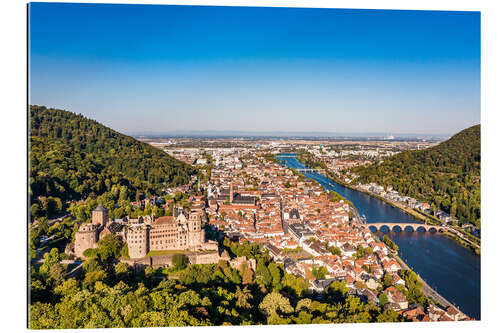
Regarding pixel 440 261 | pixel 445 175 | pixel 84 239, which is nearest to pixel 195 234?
pixel 84 239

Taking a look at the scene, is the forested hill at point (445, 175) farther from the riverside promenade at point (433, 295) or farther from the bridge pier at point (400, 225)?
the riverside promenade at point (433, 295)

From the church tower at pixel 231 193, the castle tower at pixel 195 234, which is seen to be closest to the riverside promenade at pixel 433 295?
the castle tower at pixel 195 234

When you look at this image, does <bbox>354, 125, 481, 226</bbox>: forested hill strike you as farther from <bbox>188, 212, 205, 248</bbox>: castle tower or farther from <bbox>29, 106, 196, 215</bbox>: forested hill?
<bbox>29, 106, 196, 215</bbox>: forested hill

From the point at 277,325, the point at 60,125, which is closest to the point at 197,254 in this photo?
the point at 277,325

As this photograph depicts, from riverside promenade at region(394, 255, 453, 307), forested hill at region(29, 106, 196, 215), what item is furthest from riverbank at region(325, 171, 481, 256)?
forested hill at region(29, 106, 196, 215)

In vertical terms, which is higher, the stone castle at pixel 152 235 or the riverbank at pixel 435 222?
the stone castle at pixel 152 235
